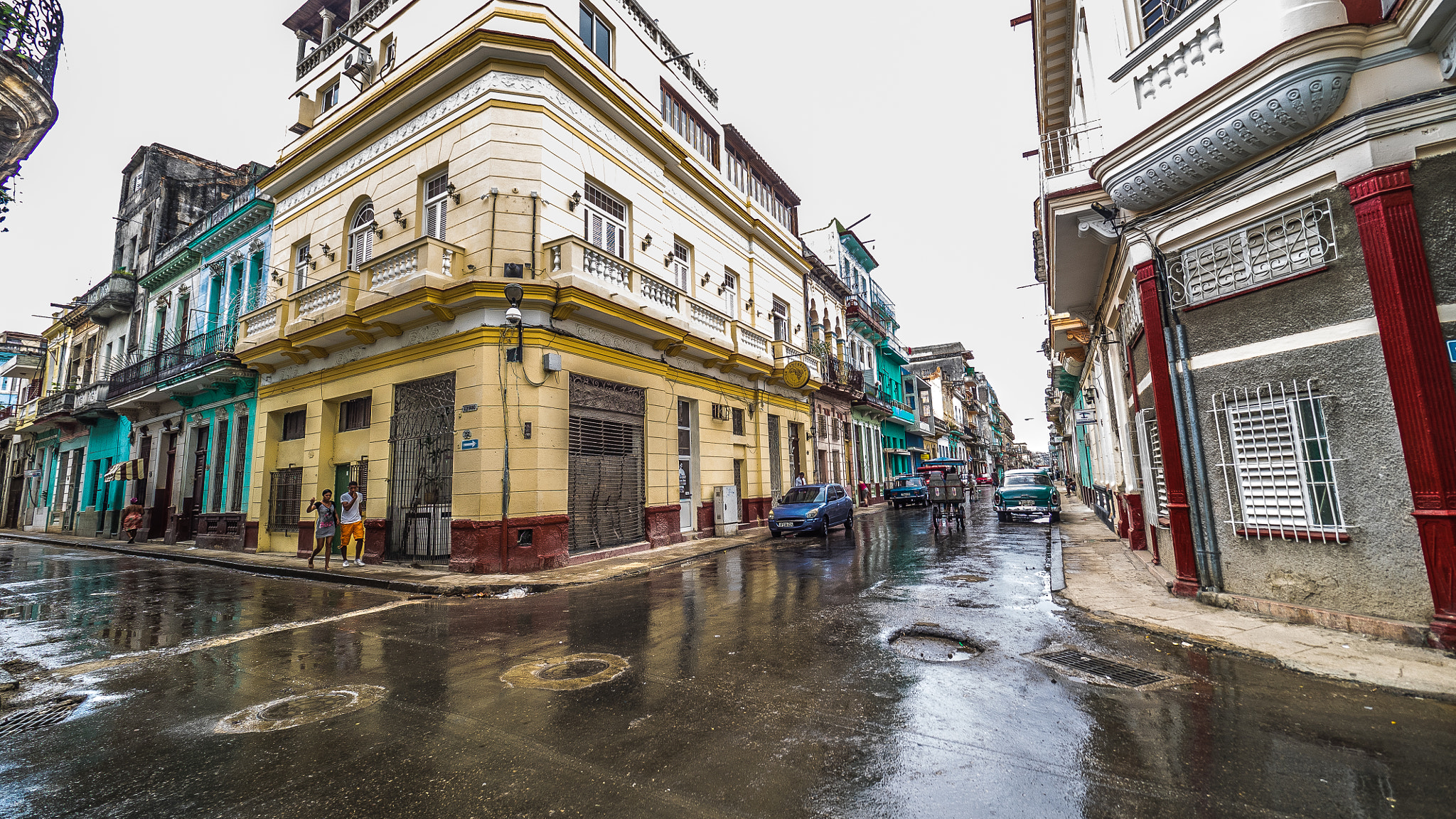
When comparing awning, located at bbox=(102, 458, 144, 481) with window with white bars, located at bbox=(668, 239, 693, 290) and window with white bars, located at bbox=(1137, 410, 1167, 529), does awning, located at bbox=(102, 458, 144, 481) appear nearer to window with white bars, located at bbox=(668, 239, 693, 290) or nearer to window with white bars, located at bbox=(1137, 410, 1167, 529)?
window with white bars, located at bbox=(668, 239, 693, 290)

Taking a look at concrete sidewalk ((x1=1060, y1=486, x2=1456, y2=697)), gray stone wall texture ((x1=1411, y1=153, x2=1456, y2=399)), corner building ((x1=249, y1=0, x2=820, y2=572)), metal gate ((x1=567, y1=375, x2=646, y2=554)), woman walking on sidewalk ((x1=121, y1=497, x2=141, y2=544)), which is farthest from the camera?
woman walking on sidewalk ((x1=121, y1=497, x2=141, y2=544))

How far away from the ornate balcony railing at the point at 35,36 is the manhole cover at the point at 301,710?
7905 mm

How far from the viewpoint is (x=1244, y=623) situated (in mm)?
6008

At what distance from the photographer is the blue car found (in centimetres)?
1684

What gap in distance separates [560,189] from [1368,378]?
12.9 m

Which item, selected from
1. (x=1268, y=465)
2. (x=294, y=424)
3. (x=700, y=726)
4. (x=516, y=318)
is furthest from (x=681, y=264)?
(x=700, y=726)

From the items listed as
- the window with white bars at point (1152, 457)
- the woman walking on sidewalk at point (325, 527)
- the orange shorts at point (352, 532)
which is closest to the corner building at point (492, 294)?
the orange shorts at point (352, 532)

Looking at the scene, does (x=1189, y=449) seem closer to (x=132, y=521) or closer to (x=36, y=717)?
(x=36, y=717)

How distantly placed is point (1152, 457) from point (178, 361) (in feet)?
89.6

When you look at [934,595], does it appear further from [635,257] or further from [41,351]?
[41,351]

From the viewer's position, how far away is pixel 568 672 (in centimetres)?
516

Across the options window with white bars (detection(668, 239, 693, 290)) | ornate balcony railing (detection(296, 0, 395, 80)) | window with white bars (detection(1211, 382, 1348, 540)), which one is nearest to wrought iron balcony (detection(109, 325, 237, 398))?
ornate balcony railing (detection(296, 0, 395, 80))

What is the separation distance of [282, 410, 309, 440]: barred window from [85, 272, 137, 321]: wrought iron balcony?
14.2 m

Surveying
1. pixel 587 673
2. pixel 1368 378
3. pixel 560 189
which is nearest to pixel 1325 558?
pixel 1368 378
